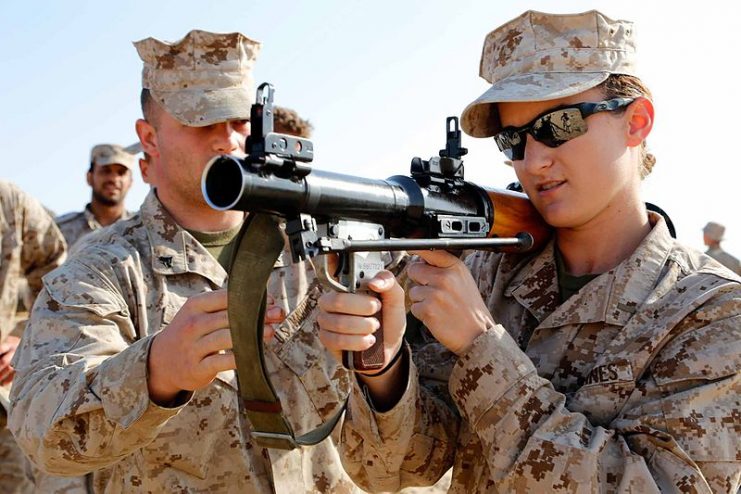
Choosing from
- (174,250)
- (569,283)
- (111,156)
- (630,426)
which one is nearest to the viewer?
(630,426)

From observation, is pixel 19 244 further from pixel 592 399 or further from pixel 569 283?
pixel 592 399

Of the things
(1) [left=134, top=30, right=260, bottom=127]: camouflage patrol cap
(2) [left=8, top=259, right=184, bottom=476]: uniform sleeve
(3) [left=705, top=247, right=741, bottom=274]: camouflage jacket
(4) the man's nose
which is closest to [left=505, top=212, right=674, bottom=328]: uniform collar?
(4) the man's nose

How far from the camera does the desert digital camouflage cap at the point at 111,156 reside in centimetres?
1082

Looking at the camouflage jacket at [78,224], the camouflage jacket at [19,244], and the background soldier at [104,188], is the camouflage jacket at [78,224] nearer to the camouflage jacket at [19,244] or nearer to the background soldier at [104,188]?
the background soldier at [104,188]

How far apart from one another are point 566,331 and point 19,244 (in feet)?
18.8

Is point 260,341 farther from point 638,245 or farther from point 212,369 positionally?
point 638,245

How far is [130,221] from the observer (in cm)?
402

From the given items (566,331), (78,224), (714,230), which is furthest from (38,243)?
(714,230)

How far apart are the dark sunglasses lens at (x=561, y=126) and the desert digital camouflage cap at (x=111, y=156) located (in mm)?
8827

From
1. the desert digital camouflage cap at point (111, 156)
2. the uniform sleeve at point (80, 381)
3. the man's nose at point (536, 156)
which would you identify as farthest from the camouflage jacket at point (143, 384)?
the desert digital camouflage cap at point (111, 156)

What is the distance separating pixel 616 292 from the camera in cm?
286

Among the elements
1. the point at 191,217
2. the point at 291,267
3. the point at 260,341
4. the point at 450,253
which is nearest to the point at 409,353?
the point at 450,253

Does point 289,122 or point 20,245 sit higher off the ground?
point 289,122

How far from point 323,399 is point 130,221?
125 cm
